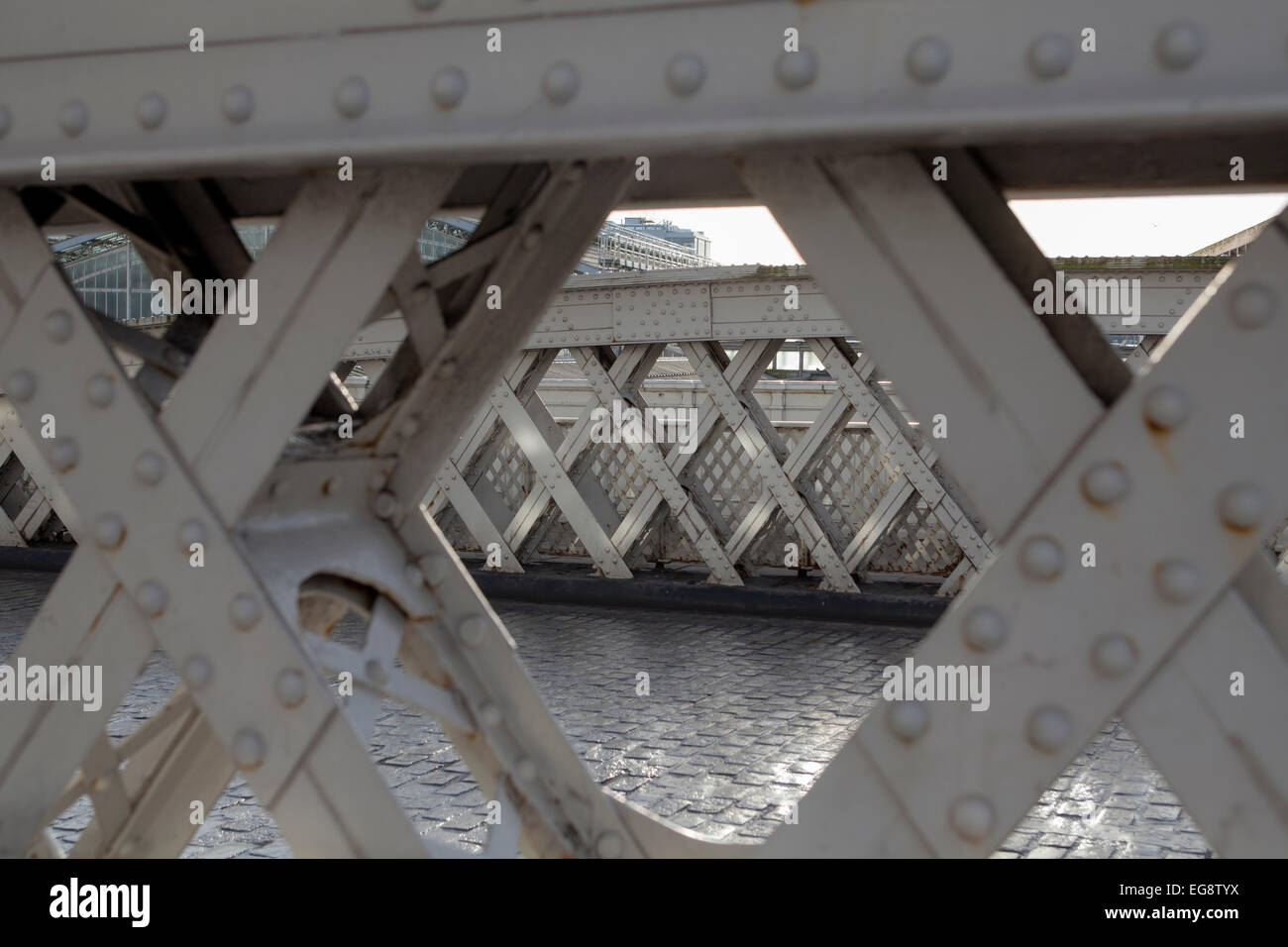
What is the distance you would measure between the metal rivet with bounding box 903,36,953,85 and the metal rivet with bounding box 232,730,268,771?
1.27 m

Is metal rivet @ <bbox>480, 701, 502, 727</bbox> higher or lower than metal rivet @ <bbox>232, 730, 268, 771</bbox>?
higher

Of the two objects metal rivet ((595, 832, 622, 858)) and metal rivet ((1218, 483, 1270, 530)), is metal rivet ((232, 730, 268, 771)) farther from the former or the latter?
metal rivet ((1218, 483, 1270, 530))

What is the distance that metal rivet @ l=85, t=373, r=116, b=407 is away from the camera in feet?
6.09

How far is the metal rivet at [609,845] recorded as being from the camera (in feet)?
7.86

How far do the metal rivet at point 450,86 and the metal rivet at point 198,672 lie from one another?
87cm

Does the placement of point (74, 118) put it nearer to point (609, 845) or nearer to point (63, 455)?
point (63, 455)

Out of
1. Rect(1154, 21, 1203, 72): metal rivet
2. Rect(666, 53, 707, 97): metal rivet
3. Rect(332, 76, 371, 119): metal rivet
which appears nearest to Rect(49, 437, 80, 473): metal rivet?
Rect(332, 76, 371, 119): metal rivet

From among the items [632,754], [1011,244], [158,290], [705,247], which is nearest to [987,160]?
[1011,244]

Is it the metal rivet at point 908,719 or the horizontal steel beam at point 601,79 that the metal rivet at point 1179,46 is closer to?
the horizontal steel beam at point 601,79

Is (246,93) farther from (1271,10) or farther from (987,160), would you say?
(1271,10)

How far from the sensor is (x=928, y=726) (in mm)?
1501

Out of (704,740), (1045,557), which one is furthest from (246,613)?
(704,740)

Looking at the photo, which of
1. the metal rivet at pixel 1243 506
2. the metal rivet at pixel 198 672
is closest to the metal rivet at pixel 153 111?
Result: the metal rivet at pixel 198 672
